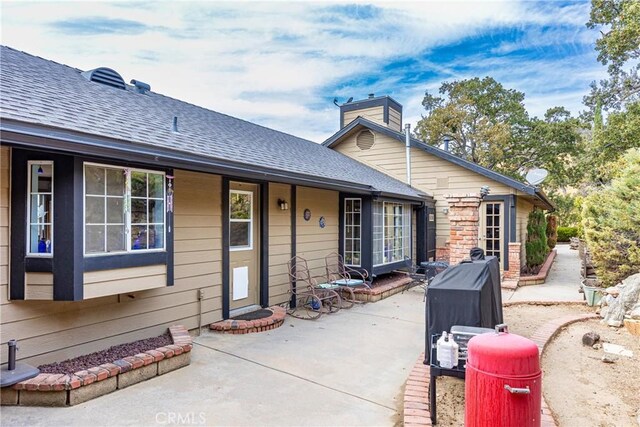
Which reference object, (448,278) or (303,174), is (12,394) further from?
(303,174)

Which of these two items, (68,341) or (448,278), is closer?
(448,278)

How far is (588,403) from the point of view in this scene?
3322 mm

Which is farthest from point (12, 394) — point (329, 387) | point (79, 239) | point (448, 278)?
point (448, 278)

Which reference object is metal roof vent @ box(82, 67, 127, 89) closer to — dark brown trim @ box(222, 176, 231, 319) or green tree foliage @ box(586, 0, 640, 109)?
dark brown trim @ box(222, 176, 231, 319)

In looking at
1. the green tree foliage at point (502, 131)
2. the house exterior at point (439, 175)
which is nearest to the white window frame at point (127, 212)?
the house exterior at point (439, 175)

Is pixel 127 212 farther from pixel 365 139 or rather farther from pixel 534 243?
pixel 534 243

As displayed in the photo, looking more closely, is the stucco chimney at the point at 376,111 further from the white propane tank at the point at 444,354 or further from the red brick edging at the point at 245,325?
the white propane tank at the point at 444,354

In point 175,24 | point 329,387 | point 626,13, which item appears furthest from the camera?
point 626,13

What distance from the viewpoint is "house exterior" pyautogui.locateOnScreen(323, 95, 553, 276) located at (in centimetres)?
997

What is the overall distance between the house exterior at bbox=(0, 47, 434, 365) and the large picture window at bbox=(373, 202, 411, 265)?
174 centimetres

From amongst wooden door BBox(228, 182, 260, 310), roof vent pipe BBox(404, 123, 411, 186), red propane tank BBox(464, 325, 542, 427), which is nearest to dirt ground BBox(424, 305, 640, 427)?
red propane tank BBox(464, 325, 542, 427)

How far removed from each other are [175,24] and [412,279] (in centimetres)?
787

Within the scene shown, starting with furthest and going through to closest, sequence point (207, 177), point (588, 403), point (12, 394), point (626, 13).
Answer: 1. point (626, 13)
2. point (207, 177)
3. point (588, 403)
4. point (12, 394)

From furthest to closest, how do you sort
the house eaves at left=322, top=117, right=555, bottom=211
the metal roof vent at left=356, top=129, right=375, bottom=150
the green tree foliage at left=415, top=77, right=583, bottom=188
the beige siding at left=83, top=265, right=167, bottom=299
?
the green tree foliage at left=415, top=77, right=583, bottom=188 → the metal roof vent at left=356, top=129, right=375, bottom=150 → the house eaves at left=322, top=117, right=555, bottom=211 → the beige siding at left=83, top=265, right=167, bottom=299
